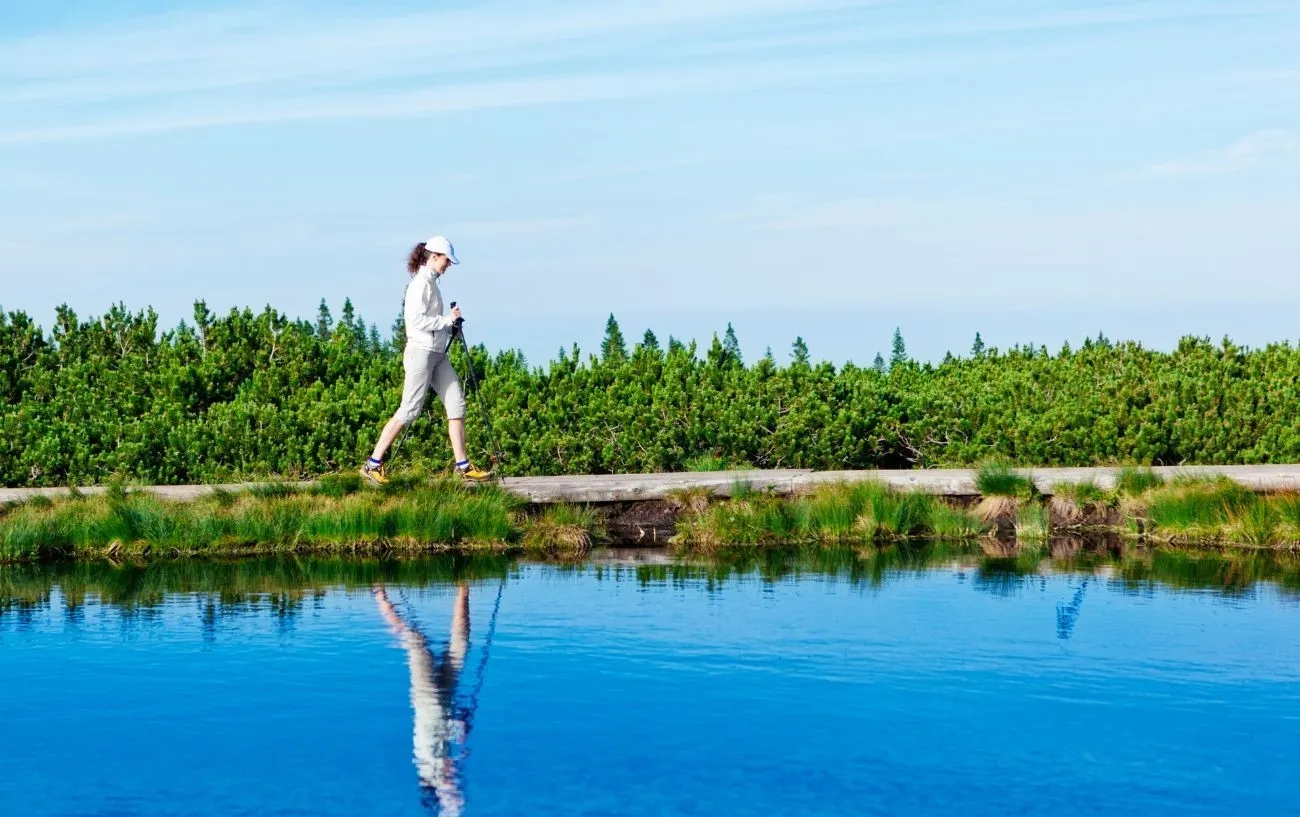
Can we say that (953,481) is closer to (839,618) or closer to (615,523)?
(615,523)

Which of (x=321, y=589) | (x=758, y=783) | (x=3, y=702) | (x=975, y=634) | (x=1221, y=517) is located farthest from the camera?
(x=1221, y=517)

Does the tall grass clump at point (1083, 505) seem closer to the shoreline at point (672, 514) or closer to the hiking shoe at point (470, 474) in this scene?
the shoreline at point (672, 514)

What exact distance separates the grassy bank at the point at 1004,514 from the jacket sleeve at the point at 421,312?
10.8 feet

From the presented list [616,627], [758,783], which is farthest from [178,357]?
[758,783]

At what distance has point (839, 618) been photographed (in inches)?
412

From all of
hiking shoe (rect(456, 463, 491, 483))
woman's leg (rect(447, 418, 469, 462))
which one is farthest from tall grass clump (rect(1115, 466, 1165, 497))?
woman's leg (rect(447, 418, 469, 462))

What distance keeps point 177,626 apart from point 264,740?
3573 millimetres

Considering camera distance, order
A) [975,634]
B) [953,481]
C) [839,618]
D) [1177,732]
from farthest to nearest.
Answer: [953,481], [839,618], [975,634], [1177,732]

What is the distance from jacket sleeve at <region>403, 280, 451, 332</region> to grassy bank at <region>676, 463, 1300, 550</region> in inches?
129

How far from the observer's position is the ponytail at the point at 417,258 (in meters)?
15.6

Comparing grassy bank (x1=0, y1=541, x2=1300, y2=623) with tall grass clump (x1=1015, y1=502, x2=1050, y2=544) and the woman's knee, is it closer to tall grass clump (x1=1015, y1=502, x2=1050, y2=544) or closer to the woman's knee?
tall grass clump (x1=1015, y1=502, x2=1050, y2=544)

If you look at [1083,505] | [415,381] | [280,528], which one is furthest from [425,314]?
[1083,505]

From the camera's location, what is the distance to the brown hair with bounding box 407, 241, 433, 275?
15617mm

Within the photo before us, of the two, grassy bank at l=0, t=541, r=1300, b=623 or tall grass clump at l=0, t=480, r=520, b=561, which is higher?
tall grass clump at l=0, t=480, r=520, b=561
